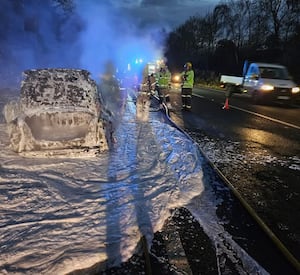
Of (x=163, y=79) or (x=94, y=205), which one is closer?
(x=94, y=205)

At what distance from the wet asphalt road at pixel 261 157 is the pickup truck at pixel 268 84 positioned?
4.38 m

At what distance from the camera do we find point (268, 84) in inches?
707

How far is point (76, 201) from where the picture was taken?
4.64 meters

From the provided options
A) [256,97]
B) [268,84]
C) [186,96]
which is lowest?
[256,97]

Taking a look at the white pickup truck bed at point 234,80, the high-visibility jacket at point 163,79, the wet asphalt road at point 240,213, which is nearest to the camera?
the wet asphalt road at point 240,213

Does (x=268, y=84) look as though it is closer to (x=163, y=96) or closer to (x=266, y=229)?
(x=163, y=96)

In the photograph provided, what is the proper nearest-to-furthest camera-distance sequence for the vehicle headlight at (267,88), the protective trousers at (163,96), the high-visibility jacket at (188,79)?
the high-visibility jacket at (188,79) → the protective trousers at (163,96) → the vehicle headlight at (267,88)

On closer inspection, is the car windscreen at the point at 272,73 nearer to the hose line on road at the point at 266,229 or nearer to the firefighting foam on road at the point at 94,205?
the firefighting foam on road at the point at 94,205

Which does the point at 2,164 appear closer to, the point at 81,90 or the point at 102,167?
the point at 102,167

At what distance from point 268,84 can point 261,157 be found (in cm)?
1170

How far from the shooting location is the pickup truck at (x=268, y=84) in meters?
17.8

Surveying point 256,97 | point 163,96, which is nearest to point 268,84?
point 256,97

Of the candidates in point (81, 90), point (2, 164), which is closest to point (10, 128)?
point (2, 164)

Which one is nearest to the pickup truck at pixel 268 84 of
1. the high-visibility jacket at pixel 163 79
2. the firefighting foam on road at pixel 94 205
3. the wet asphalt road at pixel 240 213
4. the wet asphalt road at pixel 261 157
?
the wet asphalt road at pixel 261 157
